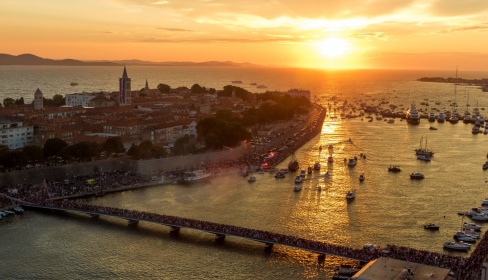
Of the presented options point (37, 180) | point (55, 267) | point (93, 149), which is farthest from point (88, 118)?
point (55, 267)

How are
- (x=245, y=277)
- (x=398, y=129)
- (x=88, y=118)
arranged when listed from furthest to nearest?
(x=398, y=129)
(x=88, y=118)
(x=245, y=277)

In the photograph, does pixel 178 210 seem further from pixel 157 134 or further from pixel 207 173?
pixel 157 134

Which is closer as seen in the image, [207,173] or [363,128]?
[207,173]

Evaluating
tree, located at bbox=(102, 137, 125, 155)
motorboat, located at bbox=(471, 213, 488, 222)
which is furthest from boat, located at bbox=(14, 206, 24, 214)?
motorboat, located at bbox=(471, 213, 488, 222)

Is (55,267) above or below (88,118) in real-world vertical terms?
below

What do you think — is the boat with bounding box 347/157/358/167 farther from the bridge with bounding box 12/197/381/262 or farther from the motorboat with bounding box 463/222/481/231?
the bridge with bounding box 12/197/381/262

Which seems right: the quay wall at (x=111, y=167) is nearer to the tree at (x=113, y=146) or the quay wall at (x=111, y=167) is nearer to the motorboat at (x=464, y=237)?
the tree at (x=113, y=146)

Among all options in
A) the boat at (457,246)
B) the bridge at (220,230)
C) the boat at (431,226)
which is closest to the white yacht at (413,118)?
the boat at (431,226)

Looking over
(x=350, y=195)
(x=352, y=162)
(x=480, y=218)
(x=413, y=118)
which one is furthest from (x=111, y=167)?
(x=413, y=118)
